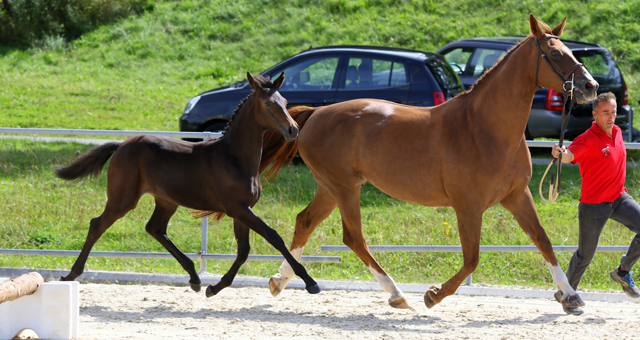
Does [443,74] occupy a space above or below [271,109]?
below

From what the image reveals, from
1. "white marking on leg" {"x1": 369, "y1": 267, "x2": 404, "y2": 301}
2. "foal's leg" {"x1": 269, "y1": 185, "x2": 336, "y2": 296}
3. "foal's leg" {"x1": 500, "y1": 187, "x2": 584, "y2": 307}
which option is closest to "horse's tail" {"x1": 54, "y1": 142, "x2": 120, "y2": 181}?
"foal's leg" {"x1": 269, "y1": 185, "x2": 336, "y2": 296}

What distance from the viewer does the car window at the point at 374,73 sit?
9258mm

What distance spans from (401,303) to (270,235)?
1.14m

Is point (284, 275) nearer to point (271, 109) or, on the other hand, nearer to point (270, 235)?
point (270, 235)

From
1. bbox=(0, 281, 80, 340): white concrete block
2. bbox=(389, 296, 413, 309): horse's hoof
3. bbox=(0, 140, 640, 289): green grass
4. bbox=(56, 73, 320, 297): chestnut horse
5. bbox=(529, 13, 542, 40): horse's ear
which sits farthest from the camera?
bbox=(0, 140, 640, 289): green grass

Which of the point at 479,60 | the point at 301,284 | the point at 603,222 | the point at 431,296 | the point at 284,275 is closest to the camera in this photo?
the point at 431,296

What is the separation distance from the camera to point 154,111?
13.9 metres

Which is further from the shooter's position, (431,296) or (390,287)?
(390,287)

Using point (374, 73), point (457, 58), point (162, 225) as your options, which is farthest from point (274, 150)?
point (457, 58)

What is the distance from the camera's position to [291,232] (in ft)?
24.7

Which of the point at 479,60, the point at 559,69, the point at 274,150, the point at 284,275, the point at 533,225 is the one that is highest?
the point at 559,69

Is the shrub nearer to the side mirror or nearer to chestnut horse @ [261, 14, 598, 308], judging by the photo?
the side mirror

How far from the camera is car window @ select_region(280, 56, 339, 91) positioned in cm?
951

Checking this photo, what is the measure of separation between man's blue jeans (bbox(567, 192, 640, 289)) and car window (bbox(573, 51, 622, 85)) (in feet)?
19.2
